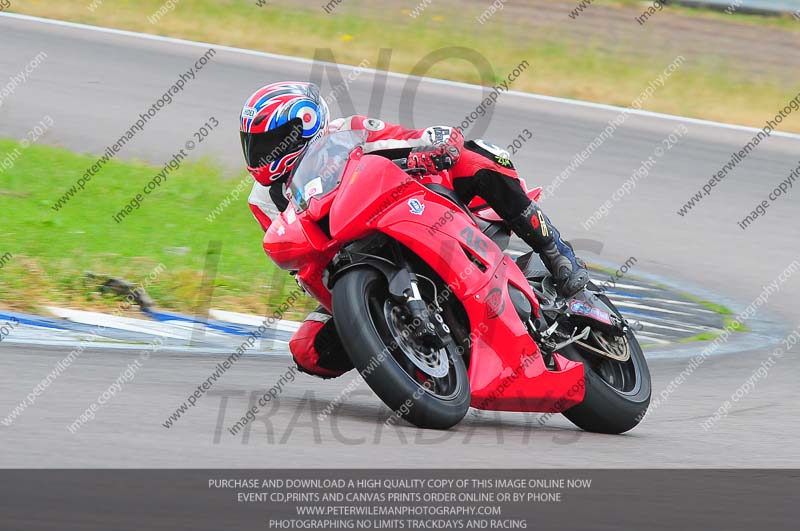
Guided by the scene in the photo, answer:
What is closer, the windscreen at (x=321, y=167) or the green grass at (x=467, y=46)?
the windscreen at (x=321, y=167)

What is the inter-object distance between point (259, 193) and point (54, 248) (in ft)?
11.2

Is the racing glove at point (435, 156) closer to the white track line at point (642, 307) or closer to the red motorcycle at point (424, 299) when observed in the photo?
the red motorcycle at point (424, 299)

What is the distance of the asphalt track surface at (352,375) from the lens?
508cm

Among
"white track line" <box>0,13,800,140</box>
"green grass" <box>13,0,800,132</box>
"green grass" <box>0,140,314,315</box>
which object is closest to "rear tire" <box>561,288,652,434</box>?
"green grass" <box>0,140,314,315</box>

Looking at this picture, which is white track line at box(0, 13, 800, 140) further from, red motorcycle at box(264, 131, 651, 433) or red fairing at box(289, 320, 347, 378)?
red motorcycle at box(264, 131, 651, 433)

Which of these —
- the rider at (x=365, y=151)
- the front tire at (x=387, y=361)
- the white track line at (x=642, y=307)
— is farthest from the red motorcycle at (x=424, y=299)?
the white track line at (x=642, y=307)

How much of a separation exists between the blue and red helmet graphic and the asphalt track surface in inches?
44.7

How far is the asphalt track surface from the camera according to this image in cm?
508

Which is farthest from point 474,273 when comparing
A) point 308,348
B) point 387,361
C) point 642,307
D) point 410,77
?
point 410,77

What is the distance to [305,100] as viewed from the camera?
5902mm

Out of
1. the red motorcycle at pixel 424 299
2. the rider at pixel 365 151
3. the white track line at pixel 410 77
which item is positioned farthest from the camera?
the white track line at pixel 410 77

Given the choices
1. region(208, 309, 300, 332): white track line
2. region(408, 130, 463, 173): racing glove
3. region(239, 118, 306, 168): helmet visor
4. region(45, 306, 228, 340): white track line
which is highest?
region(408, 130, 463, 173): racing glove

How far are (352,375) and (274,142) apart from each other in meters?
1.87
